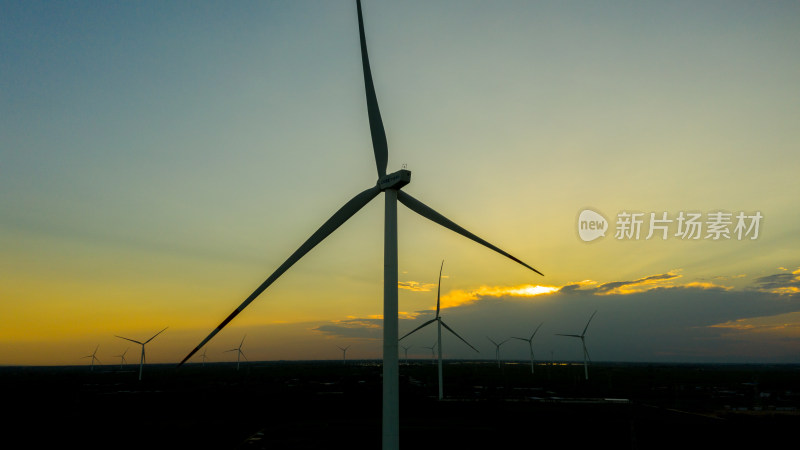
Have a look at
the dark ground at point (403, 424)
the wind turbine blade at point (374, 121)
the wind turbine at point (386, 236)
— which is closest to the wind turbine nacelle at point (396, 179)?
the wind turbine at point (386, 236)

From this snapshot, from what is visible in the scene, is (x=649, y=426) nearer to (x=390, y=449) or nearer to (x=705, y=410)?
(x=705, y=410)

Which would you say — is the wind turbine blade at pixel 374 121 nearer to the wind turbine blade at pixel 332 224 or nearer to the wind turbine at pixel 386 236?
the wind turbine at pixel 386 236

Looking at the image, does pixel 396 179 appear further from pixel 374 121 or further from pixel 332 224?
pixel 374 121

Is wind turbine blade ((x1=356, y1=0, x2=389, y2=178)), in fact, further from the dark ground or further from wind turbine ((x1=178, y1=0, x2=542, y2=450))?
the dark ground

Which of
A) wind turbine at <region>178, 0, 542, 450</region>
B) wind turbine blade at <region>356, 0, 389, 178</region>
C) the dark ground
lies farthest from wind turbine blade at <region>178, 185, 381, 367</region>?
the dark ground

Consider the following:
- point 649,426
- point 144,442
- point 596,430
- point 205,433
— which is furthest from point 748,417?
point 144,442

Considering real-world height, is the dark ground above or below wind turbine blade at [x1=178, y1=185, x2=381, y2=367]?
below

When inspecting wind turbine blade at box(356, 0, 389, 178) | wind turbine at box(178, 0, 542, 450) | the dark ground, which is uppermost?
wind turbine blade at box(356, 0, 389, 178)
